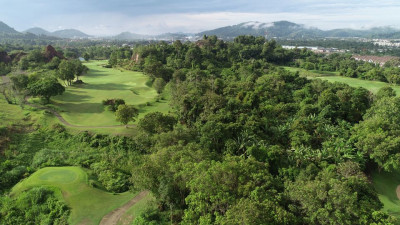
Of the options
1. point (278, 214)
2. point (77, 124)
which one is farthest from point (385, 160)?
point (77, 124)

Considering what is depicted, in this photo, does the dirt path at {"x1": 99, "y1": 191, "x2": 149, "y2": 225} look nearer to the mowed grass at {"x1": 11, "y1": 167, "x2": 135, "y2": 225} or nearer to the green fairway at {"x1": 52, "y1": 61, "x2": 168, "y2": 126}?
the mowed grass at {"x1": 11, "y1": 167, "x2": 135, "y2": 225}

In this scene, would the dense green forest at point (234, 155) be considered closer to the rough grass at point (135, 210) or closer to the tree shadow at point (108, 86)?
the rough grass at point (135, 210)

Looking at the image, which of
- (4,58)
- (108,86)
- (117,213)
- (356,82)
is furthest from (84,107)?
(356,82)

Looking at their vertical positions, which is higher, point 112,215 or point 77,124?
point 77,124

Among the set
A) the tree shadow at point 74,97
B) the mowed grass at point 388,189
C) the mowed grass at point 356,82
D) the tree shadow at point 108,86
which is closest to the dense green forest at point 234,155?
the mowed grass at point 388,189

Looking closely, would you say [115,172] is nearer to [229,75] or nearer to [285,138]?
[285,138]

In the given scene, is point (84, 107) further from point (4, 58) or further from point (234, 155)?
point (4, 58)
